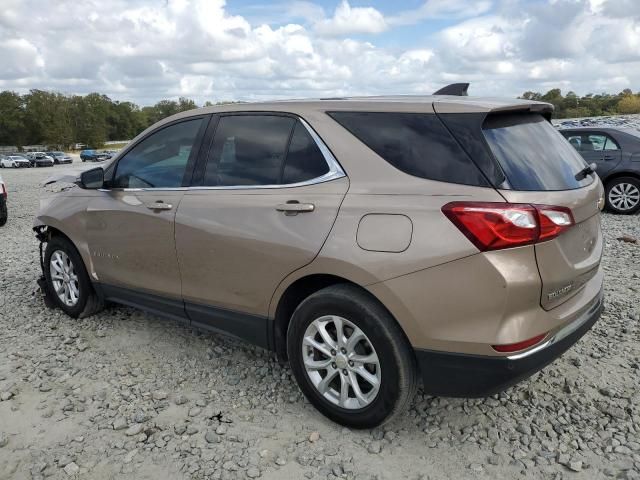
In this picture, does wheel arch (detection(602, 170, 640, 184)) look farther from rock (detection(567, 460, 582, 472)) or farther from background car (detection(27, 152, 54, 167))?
background car (detection(27, 152, 54, 167))

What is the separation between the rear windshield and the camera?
2538 mm

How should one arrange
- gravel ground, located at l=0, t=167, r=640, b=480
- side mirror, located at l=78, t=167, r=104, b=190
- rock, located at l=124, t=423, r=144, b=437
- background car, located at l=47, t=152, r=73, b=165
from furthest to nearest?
background car, located at l=47, t=152, r=73, b=165
side mirror, located at l=78, t=167, r=104, b=190
rock, located at l=124, t=423, r=144, b=437
gravel ground, located at l=0, t=167, r=640, b=480

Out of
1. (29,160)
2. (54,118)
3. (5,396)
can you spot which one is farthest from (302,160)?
(54,118)

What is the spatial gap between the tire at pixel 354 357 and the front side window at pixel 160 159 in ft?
4.65

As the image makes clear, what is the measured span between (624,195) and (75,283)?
9323mm

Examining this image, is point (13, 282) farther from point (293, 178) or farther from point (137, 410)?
point (293, 178)

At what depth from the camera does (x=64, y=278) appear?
185 inches

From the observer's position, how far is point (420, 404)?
10.6 feet

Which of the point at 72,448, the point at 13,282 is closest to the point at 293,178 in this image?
the point at 72,448

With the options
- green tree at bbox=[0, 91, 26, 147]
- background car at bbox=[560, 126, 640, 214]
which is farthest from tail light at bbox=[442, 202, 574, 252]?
green tree at bbox=[0, 91, 26, 147]

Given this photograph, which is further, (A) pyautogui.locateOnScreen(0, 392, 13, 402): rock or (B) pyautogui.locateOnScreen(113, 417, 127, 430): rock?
(A) pyautogui.locateOnScreen(0, 392, 13, 402): rock

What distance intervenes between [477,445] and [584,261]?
1.11 metres

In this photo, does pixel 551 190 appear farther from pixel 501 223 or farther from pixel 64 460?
pixel 64 460

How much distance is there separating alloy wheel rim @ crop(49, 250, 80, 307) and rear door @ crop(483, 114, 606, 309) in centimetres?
364
